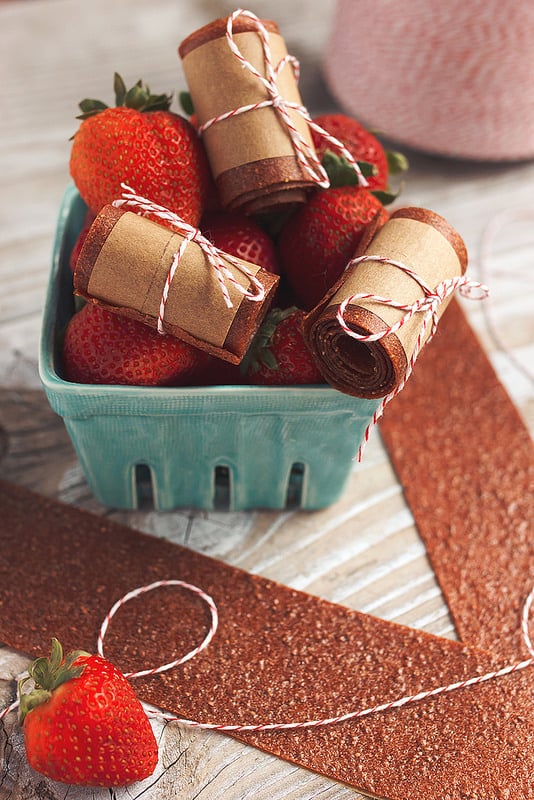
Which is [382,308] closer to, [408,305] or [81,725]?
[408,305]

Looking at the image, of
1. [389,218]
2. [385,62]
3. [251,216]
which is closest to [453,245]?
[389,218]

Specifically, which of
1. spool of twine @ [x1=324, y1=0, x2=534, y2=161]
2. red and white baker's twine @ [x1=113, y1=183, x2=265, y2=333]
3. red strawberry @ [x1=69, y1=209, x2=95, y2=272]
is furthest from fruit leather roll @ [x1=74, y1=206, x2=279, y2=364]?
spool of twine @ [x1=324, y1=0, x2=534, y2=161]

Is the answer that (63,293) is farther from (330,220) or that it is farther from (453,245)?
(453,245)

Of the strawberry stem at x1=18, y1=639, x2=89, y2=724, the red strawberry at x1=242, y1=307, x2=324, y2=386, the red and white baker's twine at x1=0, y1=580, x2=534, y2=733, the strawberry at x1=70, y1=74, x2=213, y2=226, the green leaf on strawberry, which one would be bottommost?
the red and white baker's twine at x1=0, y1=580, x2=534, y2=733

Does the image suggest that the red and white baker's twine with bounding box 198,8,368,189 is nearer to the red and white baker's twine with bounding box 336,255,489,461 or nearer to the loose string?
the red and white baker's twine with bounding box 336,255,489,461

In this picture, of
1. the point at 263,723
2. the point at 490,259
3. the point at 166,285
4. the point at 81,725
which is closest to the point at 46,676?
the point at 81,725

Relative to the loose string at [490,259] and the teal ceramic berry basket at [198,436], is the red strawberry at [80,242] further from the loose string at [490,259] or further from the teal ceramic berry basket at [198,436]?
the loose string at [490,259]

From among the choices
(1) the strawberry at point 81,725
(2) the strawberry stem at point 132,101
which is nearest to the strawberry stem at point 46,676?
(1) the strawberry at point 81,725
